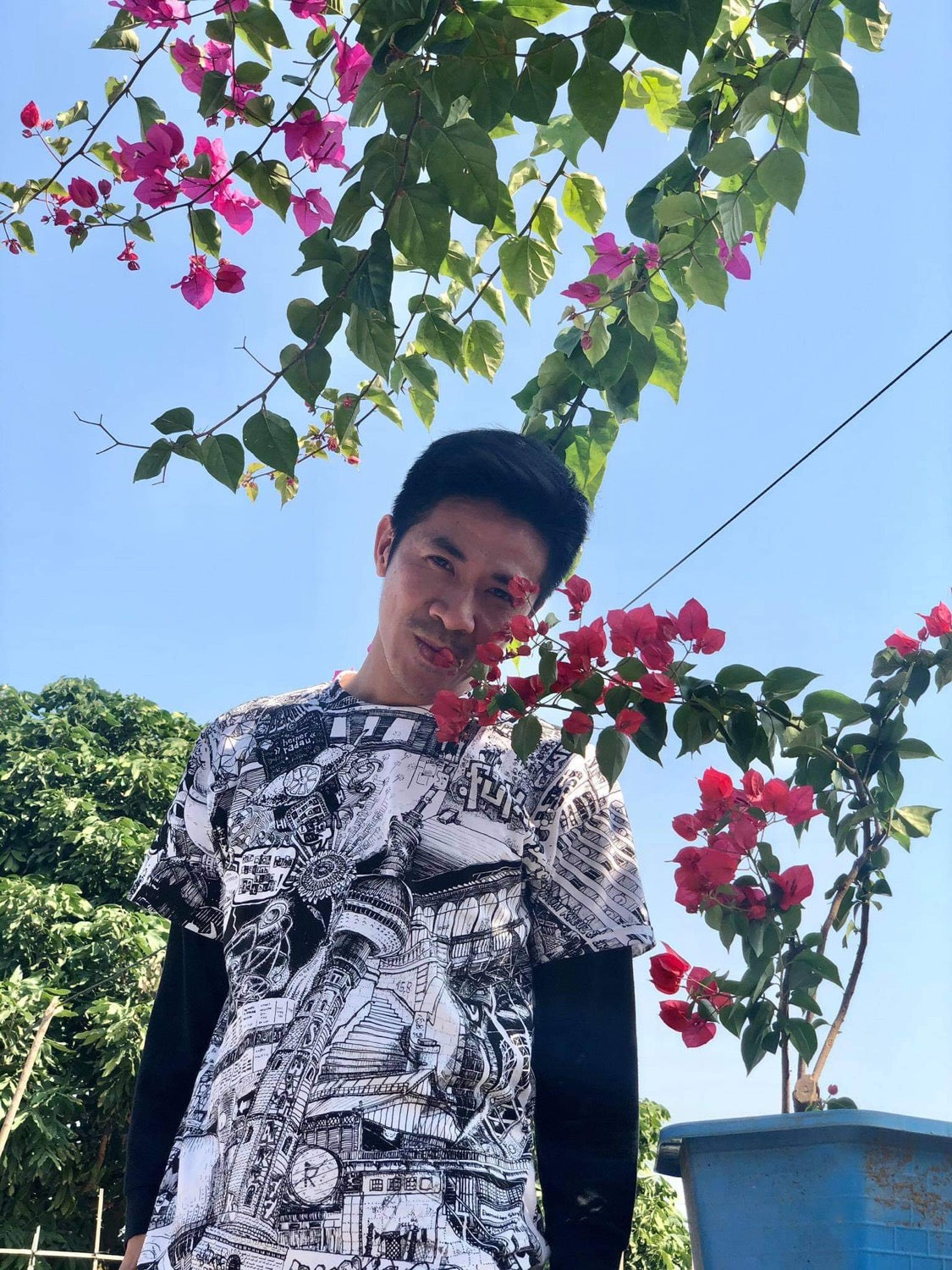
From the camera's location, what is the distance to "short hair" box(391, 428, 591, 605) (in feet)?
4.41

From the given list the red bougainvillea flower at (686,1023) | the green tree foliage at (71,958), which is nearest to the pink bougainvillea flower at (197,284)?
the red bougainvillea flower at (686,1023)

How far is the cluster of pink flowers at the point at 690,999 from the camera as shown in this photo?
958 mm

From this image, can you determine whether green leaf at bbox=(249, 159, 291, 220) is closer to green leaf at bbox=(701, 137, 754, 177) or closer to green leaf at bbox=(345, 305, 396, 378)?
green leaf at bbox=(345, 305, 396, 378)

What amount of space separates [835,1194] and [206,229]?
3.71ft

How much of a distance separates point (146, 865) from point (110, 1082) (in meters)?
6.61

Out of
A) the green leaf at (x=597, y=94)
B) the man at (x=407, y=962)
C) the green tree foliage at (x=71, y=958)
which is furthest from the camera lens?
the green tree foliage at (x=71, y=958)

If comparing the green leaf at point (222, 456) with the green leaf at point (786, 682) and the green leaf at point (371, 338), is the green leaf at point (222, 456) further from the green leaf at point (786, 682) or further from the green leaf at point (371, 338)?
the green leaf at point (786, 682)

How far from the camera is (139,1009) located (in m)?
7.26

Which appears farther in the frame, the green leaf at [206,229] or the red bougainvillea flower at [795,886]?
the green leaf at [206,229]

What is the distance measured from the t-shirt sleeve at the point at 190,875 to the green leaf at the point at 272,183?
67cm

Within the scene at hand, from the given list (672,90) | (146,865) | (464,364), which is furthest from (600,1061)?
(672,90)

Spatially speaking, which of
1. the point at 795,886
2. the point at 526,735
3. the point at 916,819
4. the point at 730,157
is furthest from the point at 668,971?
the point at 730,157

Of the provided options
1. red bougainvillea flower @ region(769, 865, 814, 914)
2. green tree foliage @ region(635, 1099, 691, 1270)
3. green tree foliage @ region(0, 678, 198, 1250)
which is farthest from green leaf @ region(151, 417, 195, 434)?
green tree foliage @ region(635, 1099, 691, 1270)

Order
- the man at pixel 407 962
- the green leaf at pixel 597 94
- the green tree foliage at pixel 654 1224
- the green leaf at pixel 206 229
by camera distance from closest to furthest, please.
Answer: the green leaf at pixel 597 94
the man at pixel 407 962
the green leaf at pixel 206 229
the green tree foliage at pixel 654 1224
